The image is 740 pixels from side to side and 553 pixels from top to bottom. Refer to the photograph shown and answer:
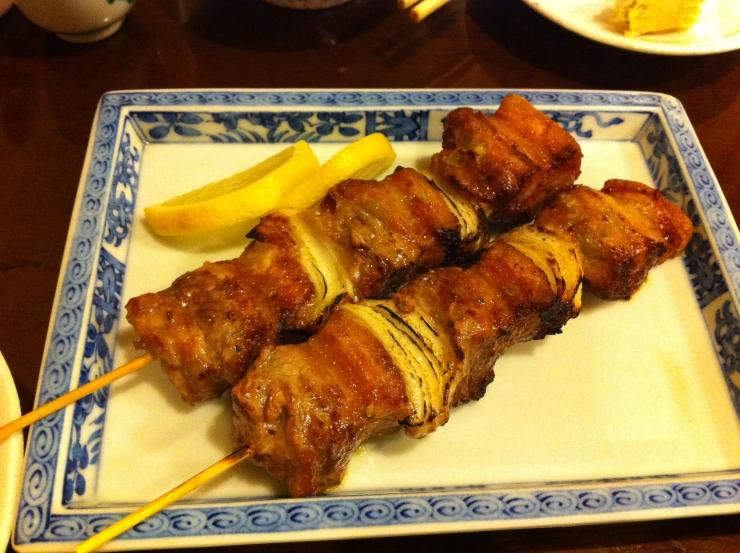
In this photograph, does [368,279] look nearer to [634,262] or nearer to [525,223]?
[525,223]

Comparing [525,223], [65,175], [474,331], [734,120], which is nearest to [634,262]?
[525,223]

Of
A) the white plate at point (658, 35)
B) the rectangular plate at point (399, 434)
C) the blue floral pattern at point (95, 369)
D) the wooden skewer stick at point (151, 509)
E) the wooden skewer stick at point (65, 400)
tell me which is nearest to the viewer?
the wooden skewer stick at point (151, 509)

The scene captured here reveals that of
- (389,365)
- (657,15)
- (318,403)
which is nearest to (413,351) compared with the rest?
(389,365)

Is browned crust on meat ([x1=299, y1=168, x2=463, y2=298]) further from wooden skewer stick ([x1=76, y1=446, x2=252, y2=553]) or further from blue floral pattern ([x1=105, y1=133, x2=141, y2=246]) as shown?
blue floral pattern ([x1=105, y1=133, x2=141, y2=246])

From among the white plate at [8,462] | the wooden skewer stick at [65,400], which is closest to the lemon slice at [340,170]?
the wooden skewer stick at [65,400]

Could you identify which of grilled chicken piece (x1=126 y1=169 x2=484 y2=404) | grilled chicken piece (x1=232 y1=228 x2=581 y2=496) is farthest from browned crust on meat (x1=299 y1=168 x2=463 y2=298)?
grilled chicken piece (x1=232 y1=228 x2=581 y2=496)

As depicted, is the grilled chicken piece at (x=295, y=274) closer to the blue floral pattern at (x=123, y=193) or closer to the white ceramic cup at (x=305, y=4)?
the blue floral pattern at (x=123, y=193)
